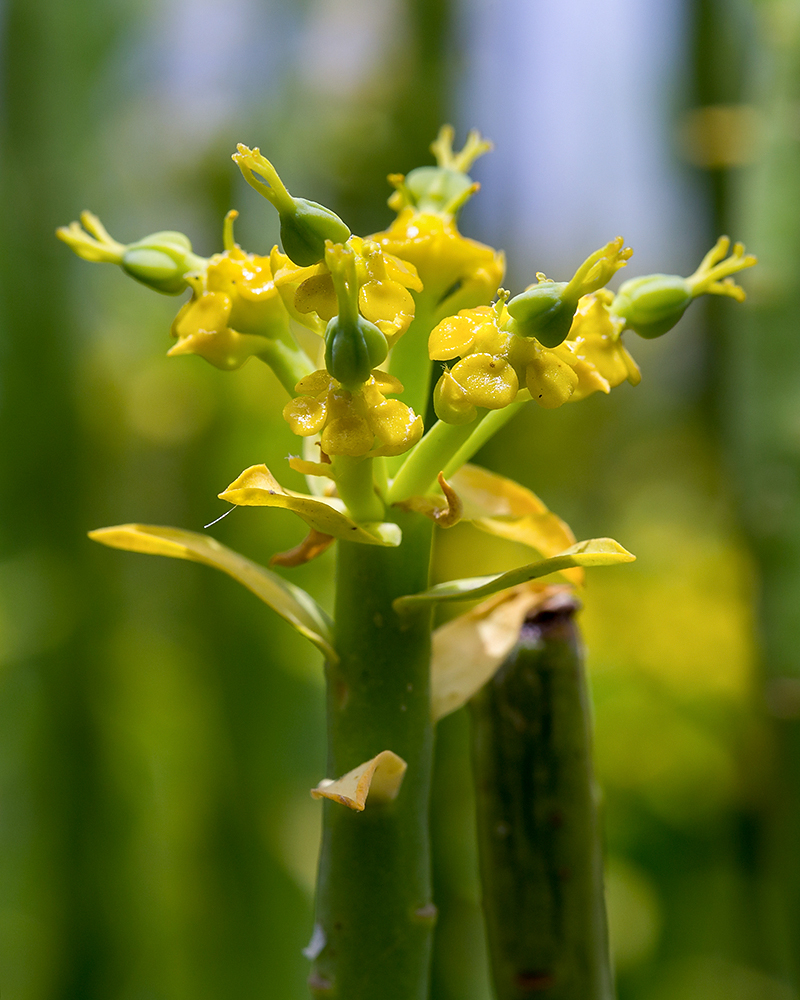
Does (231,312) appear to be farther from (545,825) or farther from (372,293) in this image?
(545,825)

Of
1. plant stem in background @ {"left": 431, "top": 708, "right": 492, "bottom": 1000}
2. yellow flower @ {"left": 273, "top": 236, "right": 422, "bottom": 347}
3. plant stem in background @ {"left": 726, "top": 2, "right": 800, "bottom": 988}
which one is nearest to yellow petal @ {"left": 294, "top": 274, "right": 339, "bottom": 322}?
yellow flower @ {"left": 273, "top": 236, "right": 422, "bottom": 347}

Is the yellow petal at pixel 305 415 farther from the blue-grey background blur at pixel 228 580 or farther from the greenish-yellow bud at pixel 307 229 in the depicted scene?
the blue-grey background blur at pixel 228 580

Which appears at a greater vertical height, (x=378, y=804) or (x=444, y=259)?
(x=444, y=259)

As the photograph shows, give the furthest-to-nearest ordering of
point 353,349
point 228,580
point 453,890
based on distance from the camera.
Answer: point 228,580 → point 453,890 → point 353,349

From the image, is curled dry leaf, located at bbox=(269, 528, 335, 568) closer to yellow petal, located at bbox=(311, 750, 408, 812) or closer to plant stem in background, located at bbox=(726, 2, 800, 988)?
yellow petal, located at bbox=(311, 750, 408, 812)

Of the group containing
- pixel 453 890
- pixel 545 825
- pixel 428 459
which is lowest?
pixel 453 890

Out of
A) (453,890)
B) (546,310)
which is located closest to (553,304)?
(546,310)

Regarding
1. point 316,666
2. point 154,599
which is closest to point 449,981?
point 316,666
